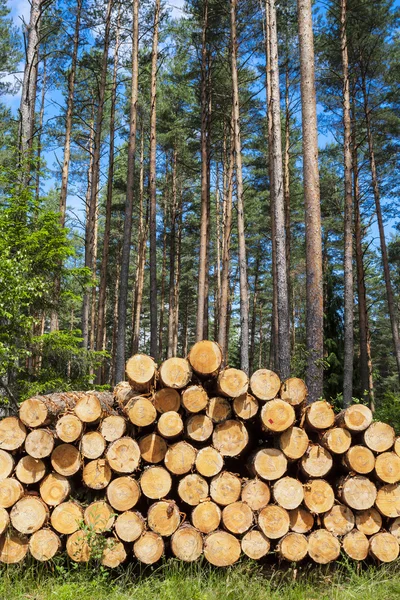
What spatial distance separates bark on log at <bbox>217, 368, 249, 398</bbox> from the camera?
4305 millimetres

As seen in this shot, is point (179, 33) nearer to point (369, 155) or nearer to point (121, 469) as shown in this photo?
point (369, 155)

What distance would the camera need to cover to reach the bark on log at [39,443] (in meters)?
4.19

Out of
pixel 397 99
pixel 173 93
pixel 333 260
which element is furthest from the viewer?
pixel 333 260

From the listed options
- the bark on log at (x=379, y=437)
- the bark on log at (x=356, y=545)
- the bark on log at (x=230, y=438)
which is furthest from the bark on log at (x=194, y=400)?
the bark on log at (x=356, y=545)

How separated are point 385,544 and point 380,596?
537 millimetres

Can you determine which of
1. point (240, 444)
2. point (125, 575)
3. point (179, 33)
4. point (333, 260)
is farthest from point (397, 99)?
point (125, 575)

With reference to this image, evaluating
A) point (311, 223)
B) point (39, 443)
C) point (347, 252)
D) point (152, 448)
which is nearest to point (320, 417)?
point (152, 448)

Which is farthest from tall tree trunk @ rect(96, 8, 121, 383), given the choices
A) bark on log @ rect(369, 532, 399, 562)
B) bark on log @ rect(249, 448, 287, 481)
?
bark on log @ rect(369, 532, 399, 562)

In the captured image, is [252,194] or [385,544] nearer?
[385,544]

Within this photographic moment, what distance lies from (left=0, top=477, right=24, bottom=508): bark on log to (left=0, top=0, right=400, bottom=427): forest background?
2.32m

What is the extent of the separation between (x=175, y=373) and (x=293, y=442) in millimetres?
1357

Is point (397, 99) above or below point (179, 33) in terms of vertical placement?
below

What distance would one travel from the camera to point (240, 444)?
4363 mm

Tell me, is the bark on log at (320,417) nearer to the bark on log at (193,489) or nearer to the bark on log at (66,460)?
the bark on log at (193,489)
